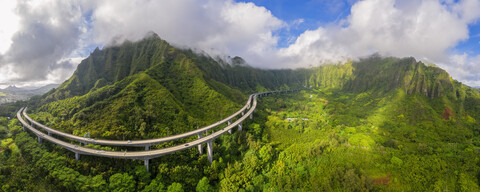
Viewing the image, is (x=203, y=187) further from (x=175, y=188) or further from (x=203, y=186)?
(x=175, y=188)

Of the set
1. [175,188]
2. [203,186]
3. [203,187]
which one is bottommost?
[203,187]

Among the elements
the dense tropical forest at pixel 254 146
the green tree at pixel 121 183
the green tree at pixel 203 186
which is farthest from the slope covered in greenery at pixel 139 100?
the green tree at pixel 203 186

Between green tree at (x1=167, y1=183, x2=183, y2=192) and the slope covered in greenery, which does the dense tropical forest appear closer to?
green tree at (x1=167, y1=183, x2=183, y2=192)

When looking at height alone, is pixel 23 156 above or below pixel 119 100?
below

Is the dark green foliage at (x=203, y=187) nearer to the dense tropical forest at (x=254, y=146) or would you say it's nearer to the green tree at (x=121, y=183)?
the dense tropical forest at (x=254, y=146)

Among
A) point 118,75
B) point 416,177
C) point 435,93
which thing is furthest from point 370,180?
point 118,75

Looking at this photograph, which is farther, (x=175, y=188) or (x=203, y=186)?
(x=203, y=186)

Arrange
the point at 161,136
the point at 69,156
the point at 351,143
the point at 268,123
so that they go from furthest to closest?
1. the point at 268,123
2. the point at 351,143
3. the point at 161,136
4. the point at 69,156

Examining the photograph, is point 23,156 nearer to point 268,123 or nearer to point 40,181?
point 40,181

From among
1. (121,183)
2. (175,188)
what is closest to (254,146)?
(175,188)

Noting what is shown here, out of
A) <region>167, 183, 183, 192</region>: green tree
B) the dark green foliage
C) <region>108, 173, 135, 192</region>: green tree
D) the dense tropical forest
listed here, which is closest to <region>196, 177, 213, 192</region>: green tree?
the dark green foliage

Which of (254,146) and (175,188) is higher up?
(254,146)
